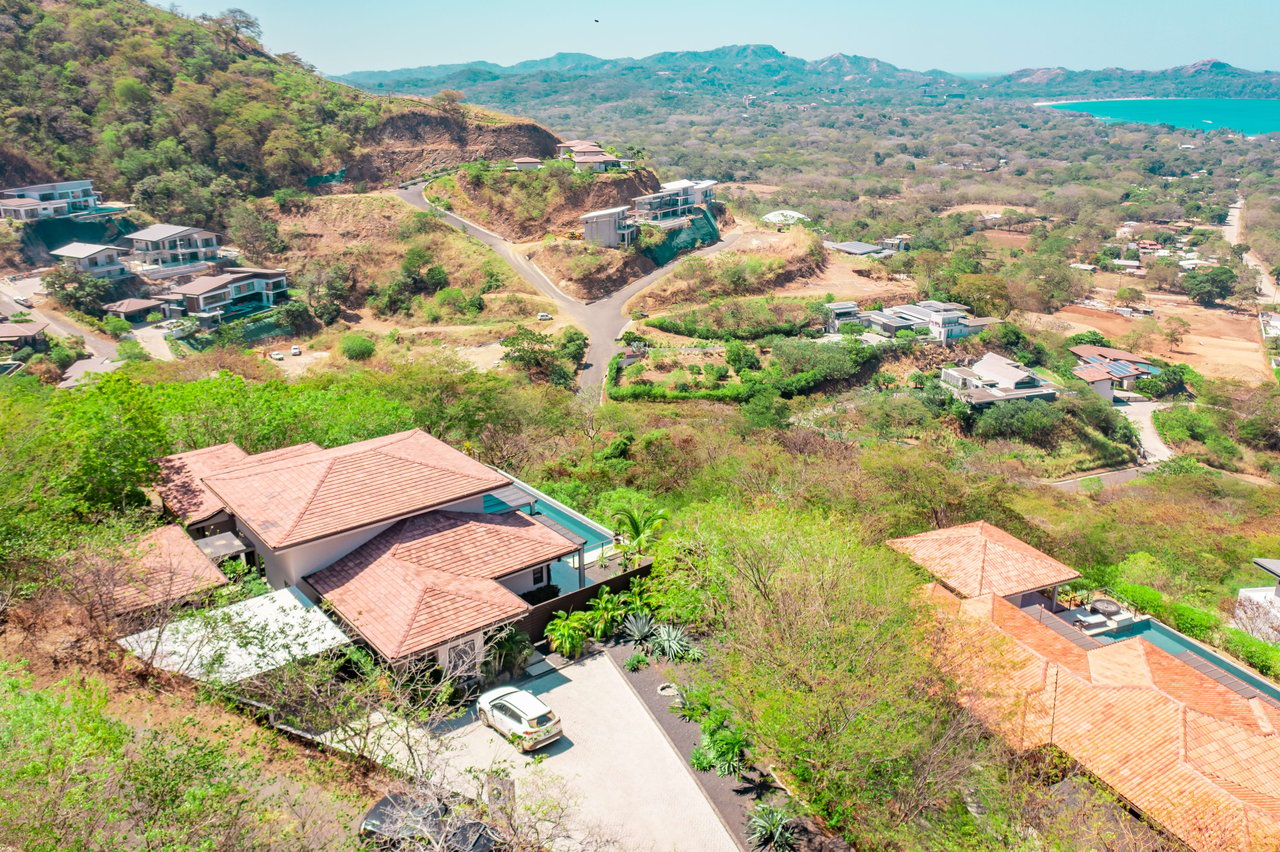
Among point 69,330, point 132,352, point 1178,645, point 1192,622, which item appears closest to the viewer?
point 1178,645

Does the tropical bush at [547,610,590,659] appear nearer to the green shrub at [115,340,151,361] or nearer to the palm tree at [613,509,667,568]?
the palm tree at [613,509,667,568]

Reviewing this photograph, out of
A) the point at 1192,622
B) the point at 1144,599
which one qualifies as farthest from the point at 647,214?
the point at 1192,622

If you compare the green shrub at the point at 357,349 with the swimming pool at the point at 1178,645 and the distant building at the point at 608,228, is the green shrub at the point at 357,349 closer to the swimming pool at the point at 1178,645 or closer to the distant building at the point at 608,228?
the distant building at the point at 608,228

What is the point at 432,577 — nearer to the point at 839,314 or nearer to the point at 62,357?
the point at 62,357

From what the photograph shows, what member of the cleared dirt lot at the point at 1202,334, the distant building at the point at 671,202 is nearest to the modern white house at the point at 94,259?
the distant building at the point at 671,202

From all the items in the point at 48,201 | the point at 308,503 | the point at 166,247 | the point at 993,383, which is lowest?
the point at 993,383

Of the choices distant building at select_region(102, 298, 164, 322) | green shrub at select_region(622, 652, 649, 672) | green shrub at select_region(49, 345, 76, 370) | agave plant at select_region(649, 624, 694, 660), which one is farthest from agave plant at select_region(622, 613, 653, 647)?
distant building at select_region(102, 298, 164, 322)
